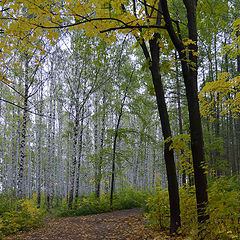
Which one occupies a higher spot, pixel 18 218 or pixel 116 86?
pixel 116 86

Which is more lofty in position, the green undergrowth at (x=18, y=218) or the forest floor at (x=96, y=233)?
the green undergrowth at (x=18, y=218)

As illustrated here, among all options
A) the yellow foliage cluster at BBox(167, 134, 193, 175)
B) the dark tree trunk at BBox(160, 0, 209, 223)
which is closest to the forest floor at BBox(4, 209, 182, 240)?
the yellow foliage cluster at BBox(167, 134, 193, 175)

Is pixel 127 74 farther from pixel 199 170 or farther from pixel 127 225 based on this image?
pixel 199 170

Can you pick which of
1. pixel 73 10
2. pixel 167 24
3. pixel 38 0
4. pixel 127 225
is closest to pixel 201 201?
pixel 167 24

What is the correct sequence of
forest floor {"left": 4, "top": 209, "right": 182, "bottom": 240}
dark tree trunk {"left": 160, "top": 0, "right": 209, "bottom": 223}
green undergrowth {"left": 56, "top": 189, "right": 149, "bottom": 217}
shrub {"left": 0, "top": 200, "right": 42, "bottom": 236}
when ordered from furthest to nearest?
green undergrowth {"left": 56, "top": 189, "right": 149, "bottom": 217}
shrub {"left": 0, "top": 200, "right": 42, "bottom": 236}
forest floor {"left": 4, "top": 209, "right": 182, "bottom": 240}
dark tree trunk {"left": 160, "top": 0, "right": 209, "bottom": 223}

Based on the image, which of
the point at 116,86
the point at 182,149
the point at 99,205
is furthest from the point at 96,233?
the point at 116,86

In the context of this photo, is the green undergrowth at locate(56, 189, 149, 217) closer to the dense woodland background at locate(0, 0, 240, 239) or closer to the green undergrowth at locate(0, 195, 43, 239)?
the dense woodland background at locate(0, 0, 240, 239)

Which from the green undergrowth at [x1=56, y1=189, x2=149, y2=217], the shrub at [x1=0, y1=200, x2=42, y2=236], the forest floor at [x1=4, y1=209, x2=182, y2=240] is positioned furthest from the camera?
the green undergrowth at [x1=56, y1=189, x2=149, y2=217]

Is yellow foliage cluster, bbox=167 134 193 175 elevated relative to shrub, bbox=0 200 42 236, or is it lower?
elevated

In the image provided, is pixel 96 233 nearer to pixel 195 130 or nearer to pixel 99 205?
pixel 99 205

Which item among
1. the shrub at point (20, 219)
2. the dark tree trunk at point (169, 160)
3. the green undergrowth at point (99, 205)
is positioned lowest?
the green undergrowth at point (99, 205)

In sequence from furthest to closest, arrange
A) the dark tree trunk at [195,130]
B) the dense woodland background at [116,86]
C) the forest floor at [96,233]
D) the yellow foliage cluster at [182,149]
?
the forest floor at [96,233]
the dense woodland background at [116,86]
the yellow foliage cluster at [182,149]
the dark tree trunk at [195,130]

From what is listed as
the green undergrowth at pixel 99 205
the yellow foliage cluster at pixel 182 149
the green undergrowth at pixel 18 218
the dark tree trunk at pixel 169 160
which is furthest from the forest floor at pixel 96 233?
the green undergrowth at pixel 99 205

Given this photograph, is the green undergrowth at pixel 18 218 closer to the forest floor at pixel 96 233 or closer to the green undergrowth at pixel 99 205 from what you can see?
the forest floor at pixel 96 233
